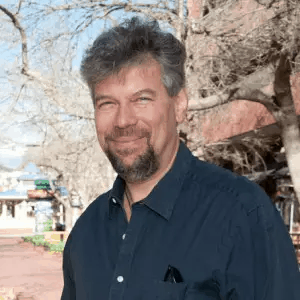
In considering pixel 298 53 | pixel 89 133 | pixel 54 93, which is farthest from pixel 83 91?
pixel 298 53

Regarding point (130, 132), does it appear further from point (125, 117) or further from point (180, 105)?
Answer: point (180, 105)

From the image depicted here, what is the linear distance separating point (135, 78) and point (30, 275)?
12.1m

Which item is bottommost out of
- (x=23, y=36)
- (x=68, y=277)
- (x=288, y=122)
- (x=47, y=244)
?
(x=47, y=244)

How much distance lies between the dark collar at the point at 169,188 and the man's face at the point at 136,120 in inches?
2.2

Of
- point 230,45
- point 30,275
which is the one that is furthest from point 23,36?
point 30,275

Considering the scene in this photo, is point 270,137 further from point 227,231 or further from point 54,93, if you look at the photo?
point 227,231

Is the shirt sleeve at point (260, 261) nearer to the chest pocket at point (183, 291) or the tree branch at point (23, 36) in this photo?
the chest pocket at point (183, 291)

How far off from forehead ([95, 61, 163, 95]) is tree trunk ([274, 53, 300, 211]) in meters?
4.97

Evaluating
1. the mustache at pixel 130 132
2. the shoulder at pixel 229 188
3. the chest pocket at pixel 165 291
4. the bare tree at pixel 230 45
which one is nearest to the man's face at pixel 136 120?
the mustache at pixel 130 132

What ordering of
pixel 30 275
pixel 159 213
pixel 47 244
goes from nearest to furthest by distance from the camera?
1. pixel 159 213
2. pixel 30 275
3. pixel 47 244

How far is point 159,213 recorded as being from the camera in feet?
5.15

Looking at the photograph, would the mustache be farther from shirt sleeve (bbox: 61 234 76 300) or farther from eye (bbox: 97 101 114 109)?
shirt sleeve (bbox: 61 234 76 300)

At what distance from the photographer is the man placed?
1378 mm

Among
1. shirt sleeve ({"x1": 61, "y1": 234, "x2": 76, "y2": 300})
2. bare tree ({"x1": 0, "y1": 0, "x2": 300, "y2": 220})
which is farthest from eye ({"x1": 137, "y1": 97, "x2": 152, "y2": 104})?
bare tree ({"x1": 0, "y1": 0, "x2": 300, "y2": 220})
